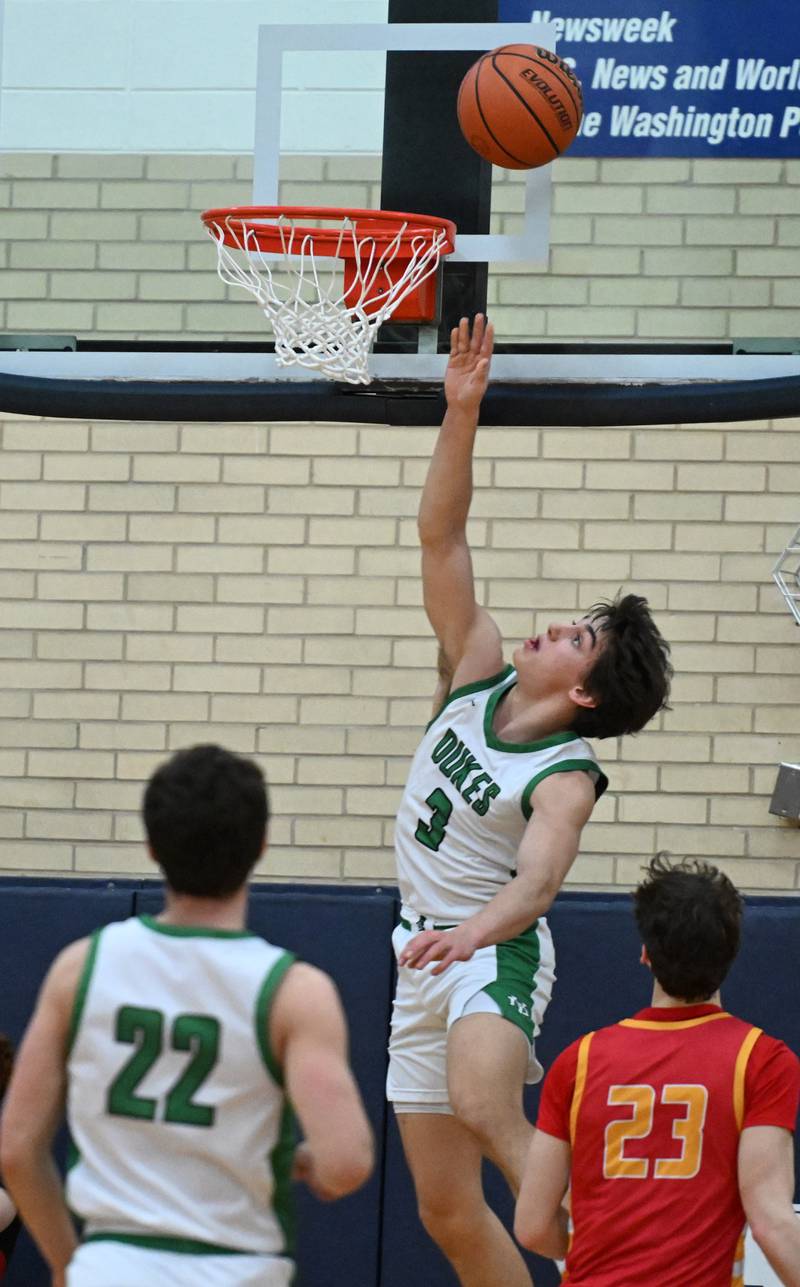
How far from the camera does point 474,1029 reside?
417 cm

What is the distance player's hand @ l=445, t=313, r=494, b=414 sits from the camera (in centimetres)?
446

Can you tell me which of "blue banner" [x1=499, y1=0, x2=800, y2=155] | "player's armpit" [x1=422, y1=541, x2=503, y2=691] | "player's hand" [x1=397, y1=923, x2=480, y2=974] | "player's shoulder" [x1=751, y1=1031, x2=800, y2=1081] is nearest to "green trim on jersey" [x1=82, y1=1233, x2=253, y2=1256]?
"player's shoulder" [x1=751, y1=1031, x2=800, y2=1081]

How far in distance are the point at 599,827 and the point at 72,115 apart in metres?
A: 2.90

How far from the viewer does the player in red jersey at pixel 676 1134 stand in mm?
2939

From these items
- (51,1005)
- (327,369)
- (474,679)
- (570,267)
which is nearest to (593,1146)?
(51,1005)

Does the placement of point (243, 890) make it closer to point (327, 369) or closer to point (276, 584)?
point (327, 369)

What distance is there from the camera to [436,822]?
4.44 metres

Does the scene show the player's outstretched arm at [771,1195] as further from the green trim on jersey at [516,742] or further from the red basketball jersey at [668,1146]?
the green trim on jersey at [516,742]

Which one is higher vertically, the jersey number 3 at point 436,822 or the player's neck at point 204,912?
the player's neck at point 204,912

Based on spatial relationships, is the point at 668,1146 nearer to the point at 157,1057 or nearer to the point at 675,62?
the point at 157,1057

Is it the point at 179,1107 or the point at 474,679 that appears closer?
the point at 179,1107

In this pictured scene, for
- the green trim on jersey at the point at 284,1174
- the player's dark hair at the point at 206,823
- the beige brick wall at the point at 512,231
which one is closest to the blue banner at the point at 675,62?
the beige brick wall at the point at 512,231

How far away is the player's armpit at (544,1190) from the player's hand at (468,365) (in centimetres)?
205

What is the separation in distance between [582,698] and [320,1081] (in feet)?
7.18
